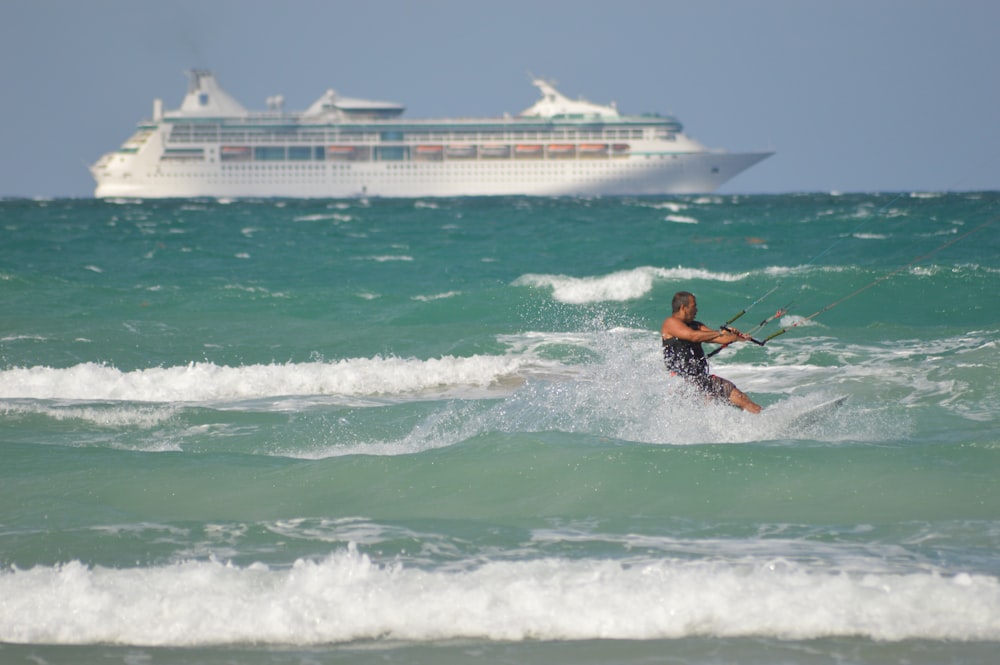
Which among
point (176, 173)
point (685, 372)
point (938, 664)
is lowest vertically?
point (938, 664)

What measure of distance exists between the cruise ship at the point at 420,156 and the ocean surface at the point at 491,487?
68.8m

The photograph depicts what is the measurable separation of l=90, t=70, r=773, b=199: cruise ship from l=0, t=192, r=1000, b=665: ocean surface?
6877 cm

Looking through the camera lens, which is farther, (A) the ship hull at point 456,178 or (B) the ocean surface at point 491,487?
(A) the ship hull at point 456,178

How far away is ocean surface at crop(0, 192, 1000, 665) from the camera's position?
5.79 meters

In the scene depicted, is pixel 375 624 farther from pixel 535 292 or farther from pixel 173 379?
pixel 535 292

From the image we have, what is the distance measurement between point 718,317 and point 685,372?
404 inches

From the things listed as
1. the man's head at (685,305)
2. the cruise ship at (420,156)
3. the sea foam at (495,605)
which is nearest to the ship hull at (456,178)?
the cruise ship at (420,156)

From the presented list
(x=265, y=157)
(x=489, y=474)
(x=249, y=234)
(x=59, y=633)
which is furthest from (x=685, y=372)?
(x=265, y=157)

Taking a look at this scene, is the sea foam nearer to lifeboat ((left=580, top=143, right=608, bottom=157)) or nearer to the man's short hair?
the man's short hair

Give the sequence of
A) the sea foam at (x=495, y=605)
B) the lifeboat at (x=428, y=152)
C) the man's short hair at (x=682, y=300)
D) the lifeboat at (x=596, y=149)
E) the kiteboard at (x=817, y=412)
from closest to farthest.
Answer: the sea foam at (x=495, y=605) → the kiteboard at (x=817, y=412) → the man's short hair at (x=682, y=300) → the lifeboat at (x=596, y=149) → the lifeboat at (x=428, y=152)

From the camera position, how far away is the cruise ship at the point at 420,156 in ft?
291

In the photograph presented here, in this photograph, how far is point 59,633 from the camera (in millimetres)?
5852

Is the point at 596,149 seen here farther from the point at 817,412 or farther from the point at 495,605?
the point at 495,605

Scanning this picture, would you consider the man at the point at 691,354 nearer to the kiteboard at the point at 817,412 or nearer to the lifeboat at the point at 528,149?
the kiteboard at the point at 817,412
